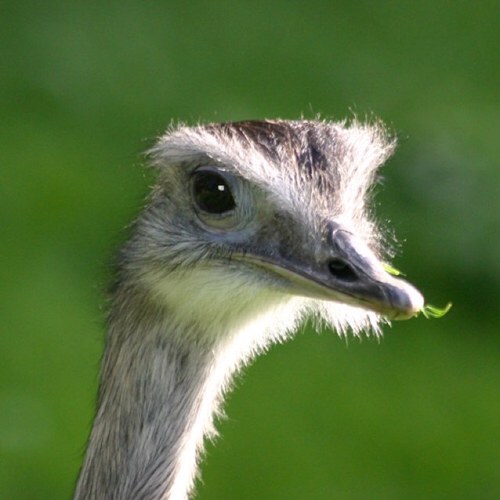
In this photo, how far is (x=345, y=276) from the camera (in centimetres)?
370

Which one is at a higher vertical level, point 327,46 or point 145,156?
point 327,46

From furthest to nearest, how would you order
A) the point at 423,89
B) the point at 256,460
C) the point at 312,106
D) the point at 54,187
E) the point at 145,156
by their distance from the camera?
the point at 423,89 < the point at 312,106 < the point at 54,187 < the point at 256,460 < the point at 145,156

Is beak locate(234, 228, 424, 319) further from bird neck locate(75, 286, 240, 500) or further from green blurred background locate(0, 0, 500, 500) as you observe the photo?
green blurred background locate(0, 0, 500, 500)

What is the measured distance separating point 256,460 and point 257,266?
259 cm

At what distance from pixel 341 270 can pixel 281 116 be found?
A: 13.7 ft

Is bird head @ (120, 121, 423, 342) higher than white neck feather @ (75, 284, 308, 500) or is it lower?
higher

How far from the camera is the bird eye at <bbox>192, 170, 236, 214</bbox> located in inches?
154

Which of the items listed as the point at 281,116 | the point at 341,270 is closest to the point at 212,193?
the point at 341,270

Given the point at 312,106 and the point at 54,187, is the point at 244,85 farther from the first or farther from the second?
the point at 54,187

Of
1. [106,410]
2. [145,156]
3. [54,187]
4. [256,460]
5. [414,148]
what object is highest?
[414,148]

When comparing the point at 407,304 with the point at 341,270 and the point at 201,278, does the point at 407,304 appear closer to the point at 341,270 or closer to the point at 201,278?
the point at 341,270

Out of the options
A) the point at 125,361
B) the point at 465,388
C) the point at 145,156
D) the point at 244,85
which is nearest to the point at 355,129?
the point at 145,156

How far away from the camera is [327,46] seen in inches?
339

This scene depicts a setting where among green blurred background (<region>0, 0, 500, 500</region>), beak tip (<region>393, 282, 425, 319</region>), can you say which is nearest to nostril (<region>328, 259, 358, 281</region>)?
beak tip (<region>393, 282, 425, 319</region>)
